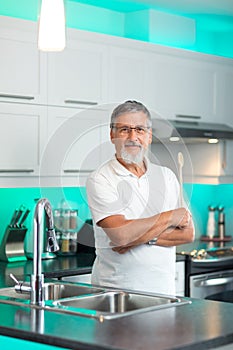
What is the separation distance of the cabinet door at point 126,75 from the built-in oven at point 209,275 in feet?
3.80

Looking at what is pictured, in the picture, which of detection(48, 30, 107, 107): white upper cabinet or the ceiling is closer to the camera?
detection(48, 30, 107, 107): white upper cabinet

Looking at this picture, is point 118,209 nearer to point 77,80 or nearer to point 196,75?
point 77,80

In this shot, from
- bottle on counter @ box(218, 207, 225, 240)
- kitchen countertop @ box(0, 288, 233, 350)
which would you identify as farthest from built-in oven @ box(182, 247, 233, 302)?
kitchen countertop @ box(0, 288, 233, 350)

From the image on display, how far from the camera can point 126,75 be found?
5090 mm

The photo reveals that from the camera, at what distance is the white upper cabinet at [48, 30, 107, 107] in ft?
15.4

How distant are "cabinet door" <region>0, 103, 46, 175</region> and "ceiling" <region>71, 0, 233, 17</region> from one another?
1188mm

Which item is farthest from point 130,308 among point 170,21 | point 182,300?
point 170,21

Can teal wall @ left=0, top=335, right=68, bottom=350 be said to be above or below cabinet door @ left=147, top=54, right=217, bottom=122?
below

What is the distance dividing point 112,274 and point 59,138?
3.66 feet

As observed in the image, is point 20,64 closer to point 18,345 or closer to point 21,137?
point 21,137

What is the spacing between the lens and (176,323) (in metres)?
2.59

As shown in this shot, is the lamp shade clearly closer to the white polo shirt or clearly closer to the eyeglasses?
the eyeglasses

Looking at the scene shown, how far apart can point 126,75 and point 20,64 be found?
0.87 m

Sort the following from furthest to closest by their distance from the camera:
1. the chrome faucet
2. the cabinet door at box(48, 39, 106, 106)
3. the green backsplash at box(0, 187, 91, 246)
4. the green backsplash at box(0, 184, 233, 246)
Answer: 1. the green backsplash at box(0, 187, 91, 246)
2. the cabinet door at box(48, 39, 106, 106)
3. the green backsplash at box(0, 184, 233, 246)
4. the chrome faucet
